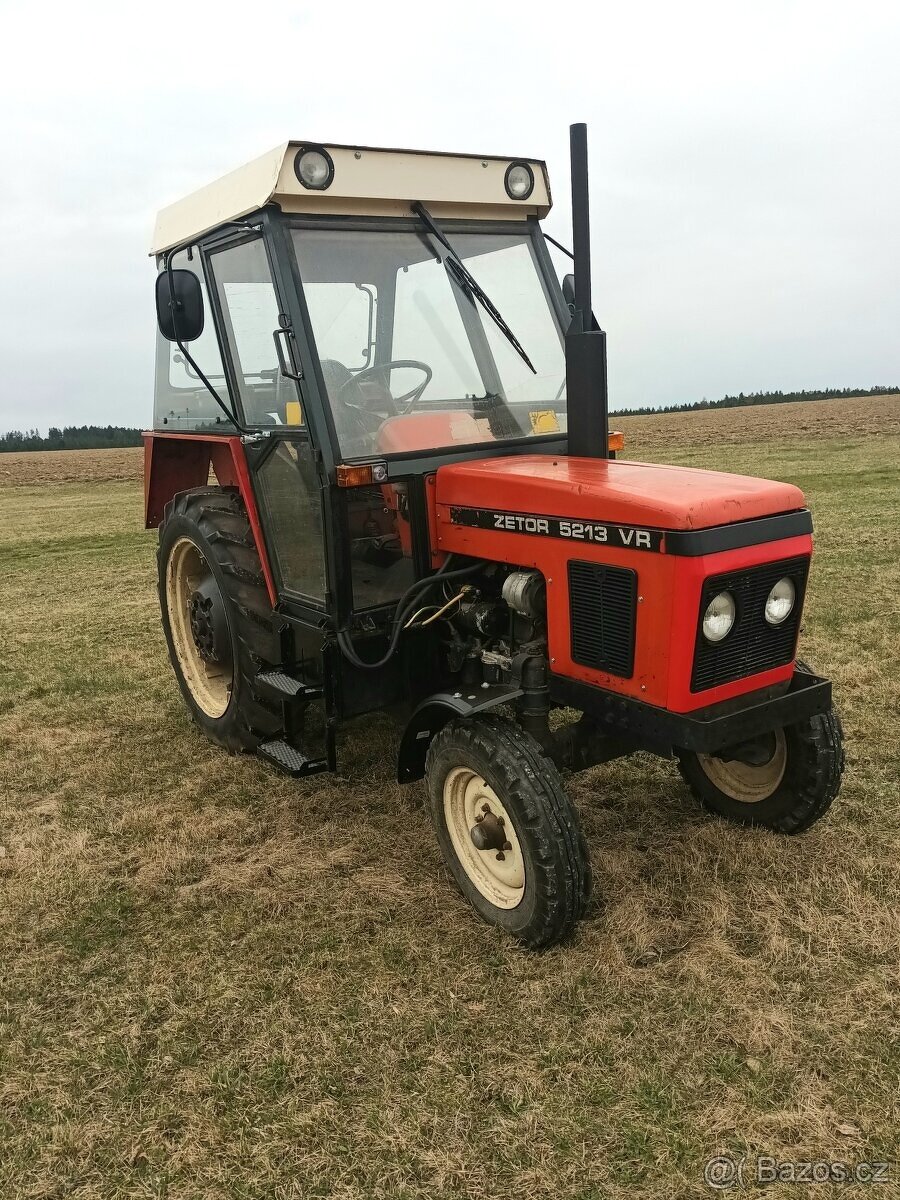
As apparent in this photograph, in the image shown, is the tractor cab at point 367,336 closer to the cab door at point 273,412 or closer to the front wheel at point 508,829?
the cab door at point 273,412

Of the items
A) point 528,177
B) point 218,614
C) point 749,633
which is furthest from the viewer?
point 218,614

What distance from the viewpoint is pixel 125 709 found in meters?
5.39

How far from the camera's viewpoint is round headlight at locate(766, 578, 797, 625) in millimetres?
2955

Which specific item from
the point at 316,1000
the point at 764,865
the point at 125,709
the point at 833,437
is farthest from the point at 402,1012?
the point at 833,437

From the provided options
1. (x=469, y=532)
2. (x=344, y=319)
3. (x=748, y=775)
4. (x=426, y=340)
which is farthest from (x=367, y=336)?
(x=748, y=775)

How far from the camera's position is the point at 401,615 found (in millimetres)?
3533

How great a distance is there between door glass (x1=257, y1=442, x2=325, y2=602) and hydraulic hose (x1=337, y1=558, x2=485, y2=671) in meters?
0.27

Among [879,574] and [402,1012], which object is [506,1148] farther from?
[879,574]

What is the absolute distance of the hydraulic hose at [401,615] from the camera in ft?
11.4

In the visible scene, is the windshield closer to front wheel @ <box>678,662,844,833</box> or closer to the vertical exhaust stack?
the vertical exhaust stack

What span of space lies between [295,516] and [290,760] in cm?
99

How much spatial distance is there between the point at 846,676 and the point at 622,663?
2.88 m

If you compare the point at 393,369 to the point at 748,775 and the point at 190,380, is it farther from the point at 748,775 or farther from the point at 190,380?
the point at 748,775

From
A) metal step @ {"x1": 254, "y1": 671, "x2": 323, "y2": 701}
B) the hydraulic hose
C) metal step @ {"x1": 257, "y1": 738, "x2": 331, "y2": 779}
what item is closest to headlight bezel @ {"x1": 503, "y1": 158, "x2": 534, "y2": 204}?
the hydraulic hose
